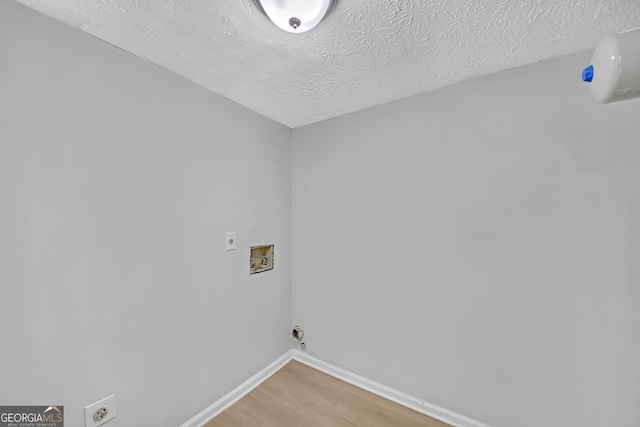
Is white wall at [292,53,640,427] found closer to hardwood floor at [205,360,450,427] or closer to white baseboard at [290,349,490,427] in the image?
white baseboard at [290,349,490,427]

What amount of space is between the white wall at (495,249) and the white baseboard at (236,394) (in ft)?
1.56

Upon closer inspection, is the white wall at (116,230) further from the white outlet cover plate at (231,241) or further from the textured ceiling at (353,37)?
the textured ceiling at (353,37)

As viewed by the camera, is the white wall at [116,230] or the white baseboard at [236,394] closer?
the white wall at [116,230]

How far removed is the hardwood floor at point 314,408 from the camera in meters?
1.54

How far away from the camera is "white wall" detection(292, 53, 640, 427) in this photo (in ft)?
3.83

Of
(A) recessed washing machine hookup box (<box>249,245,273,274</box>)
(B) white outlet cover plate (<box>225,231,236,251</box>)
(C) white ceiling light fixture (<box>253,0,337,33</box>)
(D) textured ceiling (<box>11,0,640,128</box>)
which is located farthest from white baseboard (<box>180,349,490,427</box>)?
(C) white ceiling light fixture (<box>253,0,337,33</box>)

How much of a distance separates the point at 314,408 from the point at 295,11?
2226 mm

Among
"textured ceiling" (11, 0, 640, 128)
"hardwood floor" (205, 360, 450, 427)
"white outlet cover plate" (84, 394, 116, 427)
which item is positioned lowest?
"hardwood floor" (205, 360, 450, 427)

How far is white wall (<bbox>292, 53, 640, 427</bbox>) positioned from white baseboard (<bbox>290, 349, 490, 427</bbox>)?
5 cm

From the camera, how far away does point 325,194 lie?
6.81 ft

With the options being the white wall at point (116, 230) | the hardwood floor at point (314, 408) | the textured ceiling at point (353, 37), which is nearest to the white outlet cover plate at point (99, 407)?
the white wall at point (116, 230)

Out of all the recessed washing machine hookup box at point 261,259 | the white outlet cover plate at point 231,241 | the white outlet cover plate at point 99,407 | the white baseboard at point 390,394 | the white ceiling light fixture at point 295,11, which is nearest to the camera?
the white ceiling light fixture at point 295,11

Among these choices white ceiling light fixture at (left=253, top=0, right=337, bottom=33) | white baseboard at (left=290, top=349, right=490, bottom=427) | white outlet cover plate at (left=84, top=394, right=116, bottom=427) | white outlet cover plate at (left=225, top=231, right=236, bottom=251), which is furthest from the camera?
white outlet cover plate at (left=225, top=231, right=236, bottom=251)

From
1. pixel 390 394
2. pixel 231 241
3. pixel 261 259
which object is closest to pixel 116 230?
pixel 231 241
